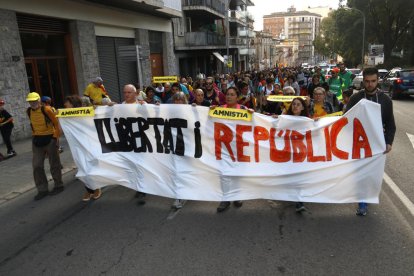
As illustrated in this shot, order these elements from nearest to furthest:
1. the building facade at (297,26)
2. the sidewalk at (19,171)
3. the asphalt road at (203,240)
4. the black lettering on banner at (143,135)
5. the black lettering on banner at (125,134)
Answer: the asphalt road at (203,240) < the black lettering on banner at (143,135) < the black lettering on banner at (125,134) < the sidewalk at (19,171) < the building facade at (297,26)

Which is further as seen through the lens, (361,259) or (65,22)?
(65,22)

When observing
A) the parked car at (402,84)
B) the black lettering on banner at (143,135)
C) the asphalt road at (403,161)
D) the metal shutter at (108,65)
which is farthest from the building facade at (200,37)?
the black lettering on banner at (143,135)

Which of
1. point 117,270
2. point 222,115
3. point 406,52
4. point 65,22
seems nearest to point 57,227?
point 117,270

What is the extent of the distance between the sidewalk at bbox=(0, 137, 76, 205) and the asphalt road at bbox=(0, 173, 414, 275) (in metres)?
0.93

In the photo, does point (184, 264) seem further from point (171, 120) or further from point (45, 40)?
point (45, 40)

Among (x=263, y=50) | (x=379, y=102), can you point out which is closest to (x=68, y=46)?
(x=379, y=102)

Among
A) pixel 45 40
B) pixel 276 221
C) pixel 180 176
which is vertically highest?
pixel 45 40

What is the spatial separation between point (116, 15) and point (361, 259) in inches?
663

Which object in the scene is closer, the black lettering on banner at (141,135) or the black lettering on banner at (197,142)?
the black lettering on banner at (197,142)

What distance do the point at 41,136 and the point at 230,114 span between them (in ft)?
Result: 10.9

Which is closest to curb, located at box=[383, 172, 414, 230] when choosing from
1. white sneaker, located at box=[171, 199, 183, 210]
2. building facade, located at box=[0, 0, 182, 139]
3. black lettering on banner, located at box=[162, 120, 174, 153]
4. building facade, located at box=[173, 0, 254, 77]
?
white sneaker, located at box=[171, 199, 183, 210]

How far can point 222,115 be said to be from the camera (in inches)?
202

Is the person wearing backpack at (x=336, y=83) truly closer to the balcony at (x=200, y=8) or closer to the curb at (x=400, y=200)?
the curb at (x=400, y=200)

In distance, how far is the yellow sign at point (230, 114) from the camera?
16.6 feet
